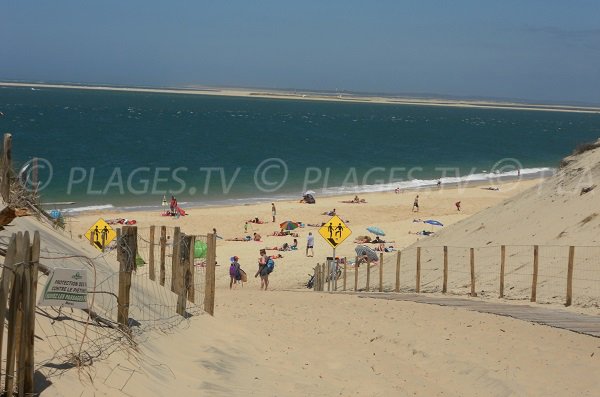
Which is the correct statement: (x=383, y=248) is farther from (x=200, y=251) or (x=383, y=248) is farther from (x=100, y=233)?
(x=100, y=233)

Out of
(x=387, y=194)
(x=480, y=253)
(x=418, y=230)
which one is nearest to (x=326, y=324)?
(x=480, y=253)

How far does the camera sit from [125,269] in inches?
435

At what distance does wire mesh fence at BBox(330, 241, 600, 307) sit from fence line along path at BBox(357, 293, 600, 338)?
0.87 m

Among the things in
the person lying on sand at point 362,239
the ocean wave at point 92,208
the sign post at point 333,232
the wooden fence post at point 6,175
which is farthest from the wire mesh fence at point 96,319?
the ocean wave at point 92,208

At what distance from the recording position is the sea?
60969 mm

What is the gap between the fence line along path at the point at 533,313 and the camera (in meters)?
14.2

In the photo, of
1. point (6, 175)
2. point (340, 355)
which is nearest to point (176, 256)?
point (340, 355)

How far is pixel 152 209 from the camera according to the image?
166 ft

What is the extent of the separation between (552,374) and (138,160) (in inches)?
2901

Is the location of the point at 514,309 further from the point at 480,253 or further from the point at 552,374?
the point at 480,253

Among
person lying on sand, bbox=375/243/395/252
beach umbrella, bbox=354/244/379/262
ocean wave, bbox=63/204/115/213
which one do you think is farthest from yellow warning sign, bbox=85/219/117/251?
ocean wave, bbox=63/204/115/213

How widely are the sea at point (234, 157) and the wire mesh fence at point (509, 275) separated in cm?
895

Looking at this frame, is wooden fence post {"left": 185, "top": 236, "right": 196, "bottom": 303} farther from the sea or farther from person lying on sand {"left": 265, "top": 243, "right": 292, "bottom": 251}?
person lying on sand {"left": 265, "top": 243, "right": 292, "bottom": 251}

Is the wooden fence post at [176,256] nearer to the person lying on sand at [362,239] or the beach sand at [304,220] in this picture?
the beach sand at [304,220]
